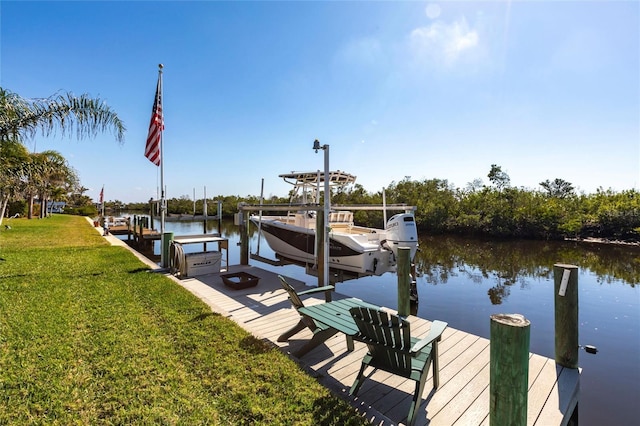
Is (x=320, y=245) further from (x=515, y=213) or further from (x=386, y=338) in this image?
(x=515, y=213)

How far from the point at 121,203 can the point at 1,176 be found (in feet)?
327

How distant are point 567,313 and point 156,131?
29.5ft

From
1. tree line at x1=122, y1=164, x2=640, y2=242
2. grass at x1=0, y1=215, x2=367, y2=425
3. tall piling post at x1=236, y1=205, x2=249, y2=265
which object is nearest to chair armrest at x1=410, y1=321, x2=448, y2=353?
grass at x1=0, y1=215, x2=367, y2=425

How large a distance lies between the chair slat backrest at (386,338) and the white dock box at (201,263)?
18.4 feet

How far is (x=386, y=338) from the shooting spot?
2.72 m

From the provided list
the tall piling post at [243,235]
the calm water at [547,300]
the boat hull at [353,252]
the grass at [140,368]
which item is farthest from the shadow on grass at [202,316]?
the calm water at [547,300]

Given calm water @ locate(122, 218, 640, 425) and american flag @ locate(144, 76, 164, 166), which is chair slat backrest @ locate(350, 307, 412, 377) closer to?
calm water @ locate(122, 218, 640, 425)

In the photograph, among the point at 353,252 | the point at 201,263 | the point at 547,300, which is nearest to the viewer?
the point at 201,263

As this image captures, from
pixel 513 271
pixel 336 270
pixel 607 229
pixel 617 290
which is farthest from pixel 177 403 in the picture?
pixel 607 229

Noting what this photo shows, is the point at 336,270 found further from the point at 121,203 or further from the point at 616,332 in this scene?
the point at 121,203

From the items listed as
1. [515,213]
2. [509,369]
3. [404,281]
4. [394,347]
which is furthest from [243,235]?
[515,213]

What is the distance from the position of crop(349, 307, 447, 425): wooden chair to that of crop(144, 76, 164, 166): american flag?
7.45 meters

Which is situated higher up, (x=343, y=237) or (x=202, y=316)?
(x=343, y=237)

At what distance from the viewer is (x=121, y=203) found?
92.0 meters
